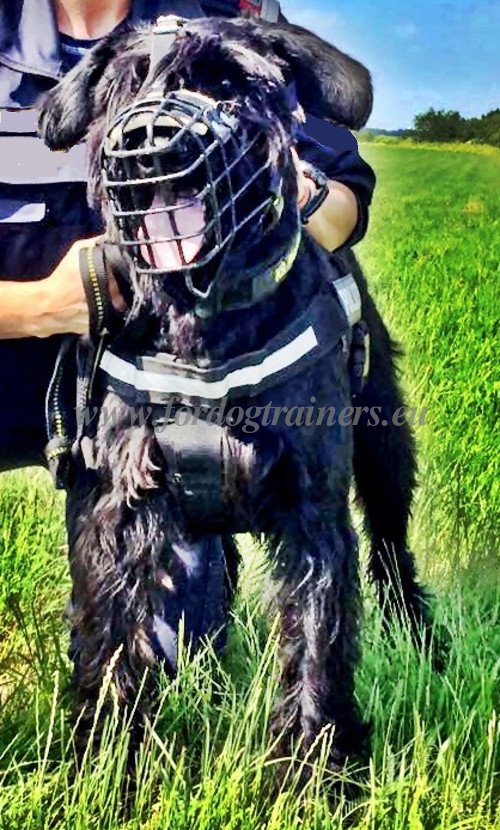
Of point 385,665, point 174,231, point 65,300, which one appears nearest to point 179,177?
point 174,231

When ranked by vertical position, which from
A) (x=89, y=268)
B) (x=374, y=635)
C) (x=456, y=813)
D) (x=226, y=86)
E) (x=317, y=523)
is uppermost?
(x=226, y=86)

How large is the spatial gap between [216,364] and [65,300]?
0.33m

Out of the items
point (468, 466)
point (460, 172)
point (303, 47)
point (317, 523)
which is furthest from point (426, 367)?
point (303, 47)

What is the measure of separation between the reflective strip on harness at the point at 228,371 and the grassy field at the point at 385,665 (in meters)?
0.44

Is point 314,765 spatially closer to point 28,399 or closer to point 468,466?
point 28,399

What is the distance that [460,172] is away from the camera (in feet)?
10.3

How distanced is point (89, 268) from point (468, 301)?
1637mm

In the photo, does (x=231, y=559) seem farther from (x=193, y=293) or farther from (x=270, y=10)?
(x=270, y=10)

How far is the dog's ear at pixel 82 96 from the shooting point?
1.63m

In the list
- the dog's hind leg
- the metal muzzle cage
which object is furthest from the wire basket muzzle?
the dog's hind leg

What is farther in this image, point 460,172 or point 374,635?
point 460,172

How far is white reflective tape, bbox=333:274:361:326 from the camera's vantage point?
1821 millimetres

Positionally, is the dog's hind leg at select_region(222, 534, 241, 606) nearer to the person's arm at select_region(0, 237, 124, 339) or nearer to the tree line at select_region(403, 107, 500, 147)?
the person's arm at select_region(0, 237, 124, 339)

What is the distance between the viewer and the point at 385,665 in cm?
208
